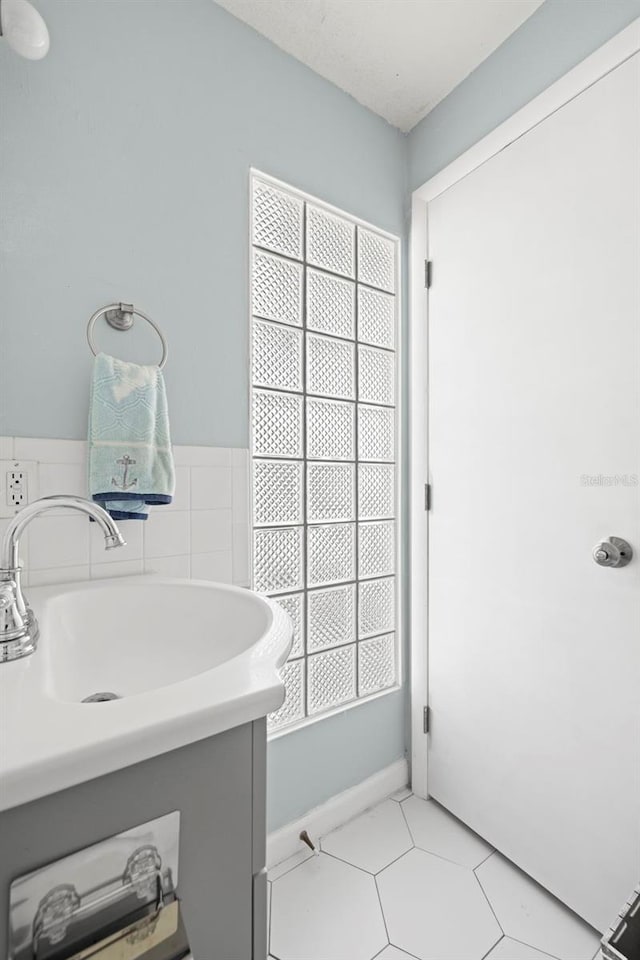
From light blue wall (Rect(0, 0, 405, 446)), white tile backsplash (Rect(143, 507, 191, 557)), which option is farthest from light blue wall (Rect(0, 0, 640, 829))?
white tile backsplash (Rect(143, 507, 191, 557))

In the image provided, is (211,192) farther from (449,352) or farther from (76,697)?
(76,697)

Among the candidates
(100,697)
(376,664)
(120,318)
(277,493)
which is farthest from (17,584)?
(376,664)

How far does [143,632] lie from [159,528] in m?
0.30

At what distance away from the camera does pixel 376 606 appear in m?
1.67

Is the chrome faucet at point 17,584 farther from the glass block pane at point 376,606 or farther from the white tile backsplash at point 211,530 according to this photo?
the glass block pane at point 376,606

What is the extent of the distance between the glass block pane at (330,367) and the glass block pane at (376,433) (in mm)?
100

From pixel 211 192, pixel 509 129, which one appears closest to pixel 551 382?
pixel 509 129

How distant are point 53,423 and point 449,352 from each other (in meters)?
1.20

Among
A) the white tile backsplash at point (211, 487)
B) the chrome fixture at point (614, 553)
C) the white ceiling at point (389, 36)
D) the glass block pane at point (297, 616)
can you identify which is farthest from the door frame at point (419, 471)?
the white tile backsplash at point (211, 487)

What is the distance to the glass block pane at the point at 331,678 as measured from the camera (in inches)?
59.0

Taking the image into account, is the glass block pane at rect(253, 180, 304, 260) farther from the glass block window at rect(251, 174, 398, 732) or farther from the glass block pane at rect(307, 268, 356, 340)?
the glass block pane at rect(307, 268, 356, 340)

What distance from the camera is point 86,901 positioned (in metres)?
0.44

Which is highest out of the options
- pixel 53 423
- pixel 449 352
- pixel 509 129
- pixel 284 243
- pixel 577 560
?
pixel 509 129

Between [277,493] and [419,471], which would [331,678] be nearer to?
[277,493]
